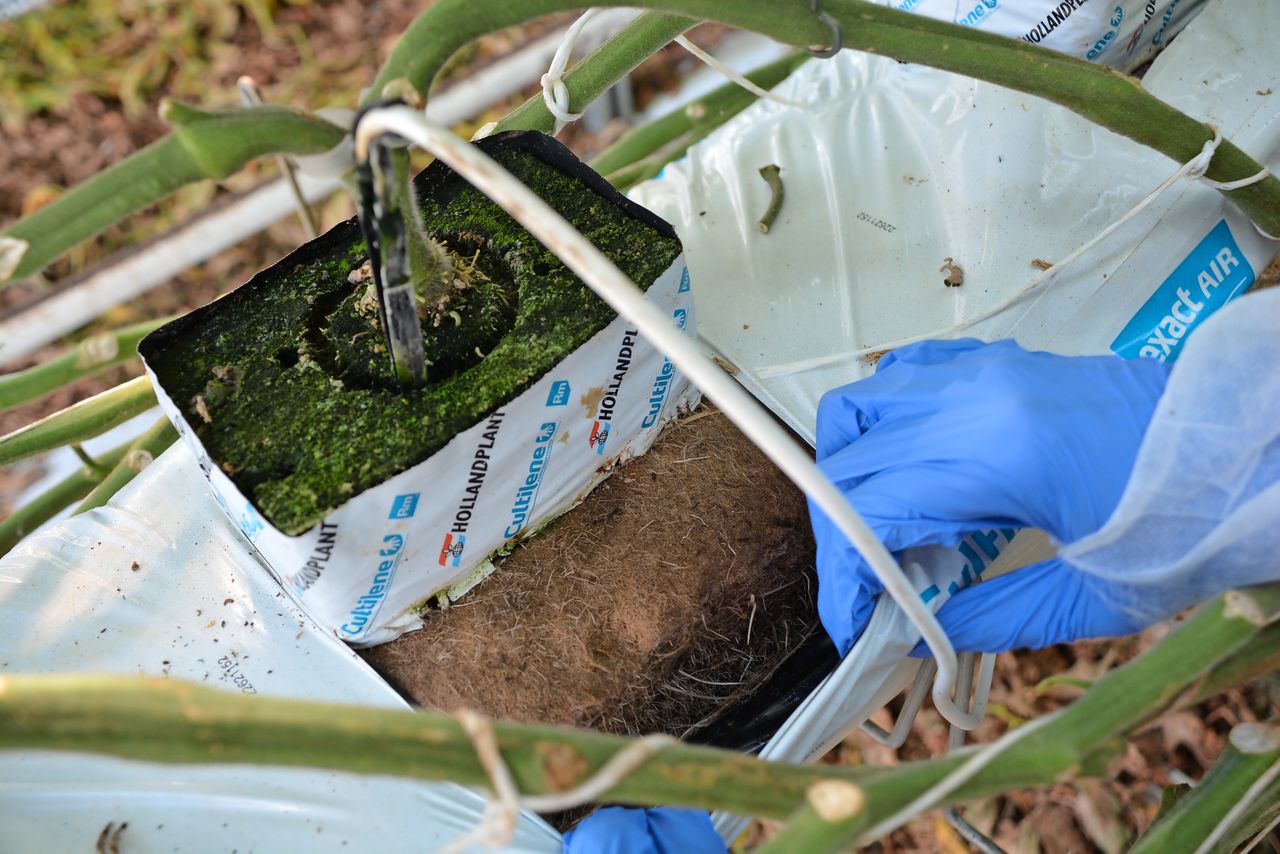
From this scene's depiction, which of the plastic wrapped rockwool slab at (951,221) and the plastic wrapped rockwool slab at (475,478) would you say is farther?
the plastic wrapped rockwool slab at (951,221)

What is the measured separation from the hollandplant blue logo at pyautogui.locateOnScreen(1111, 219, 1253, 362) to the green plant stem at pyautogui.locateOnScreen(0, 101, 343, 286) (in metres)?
1.01

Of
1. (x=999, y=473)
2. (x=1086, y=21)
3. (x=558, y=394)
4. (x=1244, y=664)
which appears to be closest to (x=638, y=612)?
(x=558, y=394)

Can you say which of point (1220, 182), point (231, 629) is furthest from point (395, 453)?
point (1220, 182)

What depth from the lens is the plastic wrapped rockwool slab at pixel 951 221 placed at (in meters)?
1.25

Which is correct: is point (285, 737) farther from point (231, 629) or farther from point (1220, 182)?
point (1220, 182)

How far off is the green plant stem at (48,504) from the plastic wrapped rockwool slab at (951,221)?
0.89 metres

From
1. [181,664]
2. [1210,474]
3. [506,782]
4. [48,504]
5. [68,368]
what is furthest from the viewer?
[48,504]

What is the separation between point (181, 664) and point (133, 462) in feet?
1.11

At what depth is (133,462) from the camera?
127cm

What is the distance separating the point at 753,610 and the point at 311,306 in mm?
Answer: 562

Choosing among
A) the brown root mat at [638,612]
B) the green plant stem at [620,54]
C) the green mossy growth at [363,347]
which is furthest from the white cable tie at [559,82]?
the brown root mat at [638,612]

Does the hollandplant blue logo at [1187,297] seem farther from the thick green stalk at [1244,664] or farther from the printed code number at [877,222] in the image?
the thick green stalk at [1244,664]

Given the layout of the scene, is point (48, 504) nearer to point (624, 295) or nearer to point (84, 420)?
point (84, 420)

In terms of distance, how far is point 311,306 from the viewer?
1.03 metres
